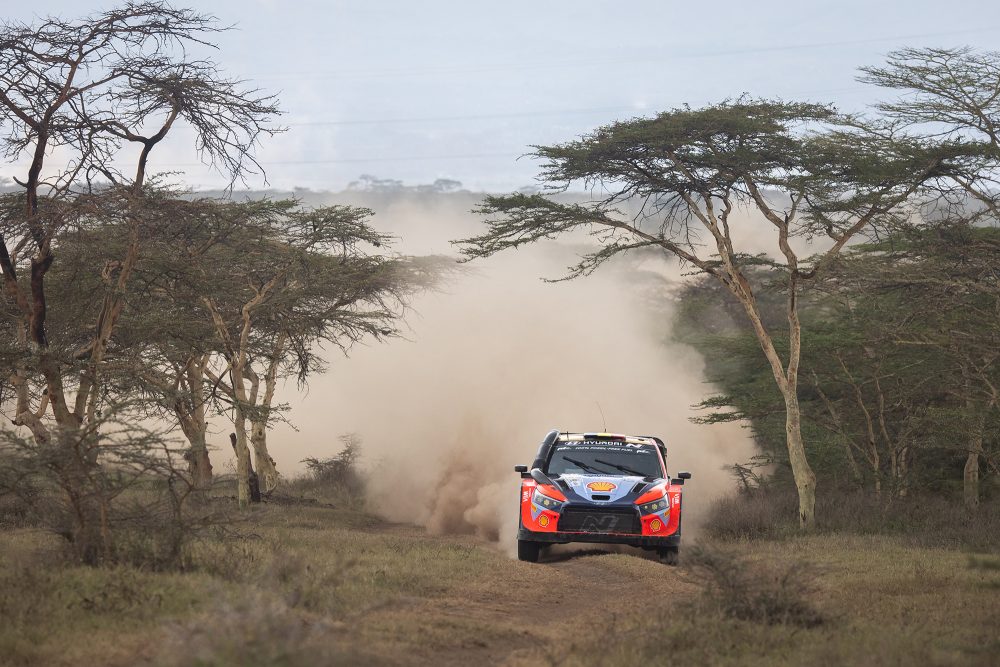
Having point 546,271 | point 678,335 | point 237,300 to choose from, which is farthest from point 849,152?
point 546,271

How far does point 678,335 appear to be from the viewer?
4006 cm

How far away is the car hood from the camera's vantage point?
48.6 ft

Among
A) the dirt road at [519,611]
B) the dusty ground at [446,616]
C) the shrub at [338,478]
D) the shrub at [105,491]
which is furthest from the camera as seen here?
the shrub at [338,478]

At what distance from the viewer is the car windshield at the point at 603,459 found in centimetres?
1549

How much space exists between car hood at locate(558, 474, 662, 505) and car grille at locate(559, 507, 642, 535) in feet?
0.39

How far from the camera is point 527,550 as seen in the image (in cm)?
1511

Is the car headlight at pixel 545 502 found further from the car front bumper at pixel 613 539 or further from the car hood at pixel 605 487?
the car front bumper at pixel 613 539

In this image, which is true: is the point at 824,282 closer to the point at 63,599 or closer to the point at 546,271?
the point at 63,599

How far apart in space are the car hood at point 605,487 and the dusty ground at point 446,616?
4.11 ft

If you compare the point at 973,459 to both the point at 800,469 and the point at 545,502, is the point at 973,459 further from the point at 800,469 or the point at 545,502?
the point at 545,502

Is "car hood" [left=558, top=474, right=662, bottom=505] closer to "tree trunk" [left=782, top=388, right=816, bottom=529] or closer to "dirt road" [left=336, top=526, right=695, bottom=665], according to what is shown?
"dirt road" [left=336, top=526, right=695, bottom=665]

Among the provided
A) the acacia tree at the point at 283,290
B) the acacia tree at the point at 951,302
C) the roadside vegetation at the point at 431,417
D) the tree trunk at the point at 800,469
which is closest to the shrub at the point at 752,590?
the roadside vegetation at the point at 431,417

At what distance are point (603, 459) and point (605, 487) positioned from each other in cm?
86

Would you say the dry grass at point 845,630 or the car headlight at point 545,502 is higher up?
the car headlight at point 545,502
